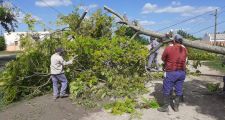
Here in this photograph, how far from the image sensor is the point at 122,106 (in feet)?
31.7

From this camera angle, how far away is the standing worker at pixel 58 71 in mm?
10789

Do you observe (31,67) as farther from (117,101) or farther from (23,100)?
(117,101)

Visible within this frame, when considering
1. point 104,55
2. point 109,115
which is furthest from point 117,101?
point 104,55

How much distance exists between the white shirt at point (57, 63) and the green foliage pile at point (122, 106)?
5.90 ft

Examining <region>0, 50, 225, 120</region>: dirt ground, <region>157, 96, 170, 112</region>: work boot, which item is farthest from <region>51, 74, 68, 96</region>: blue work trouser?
<region>157, 96, 170, 112</region>: work boot

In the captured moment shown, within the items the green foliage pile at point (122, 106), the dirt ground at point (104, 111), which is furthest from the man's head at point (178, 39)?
the green foliage pile at point (122, 106)

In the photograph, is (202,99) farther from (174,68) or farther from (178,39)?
(178,39)

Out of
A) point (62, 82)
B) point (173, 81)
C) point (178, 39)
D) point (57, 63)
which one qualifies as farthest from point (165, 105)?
point (57, 63)

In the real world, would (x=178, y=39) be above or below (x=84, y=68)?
above

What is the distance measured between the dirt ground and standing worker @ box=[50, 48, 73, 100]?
273 mm

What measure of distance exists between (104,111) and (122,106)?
1.51ft

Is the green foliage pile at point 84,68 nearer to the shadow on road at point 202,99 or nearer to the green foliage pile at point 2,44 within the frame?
the shadow on road at point 202,99

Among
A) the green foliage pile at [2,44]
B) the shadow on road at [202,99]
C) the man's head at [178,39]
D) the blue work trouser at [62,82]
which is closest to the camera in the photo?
the man's head at [178,39]

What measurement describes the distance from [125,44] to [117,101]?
2.24 metres
